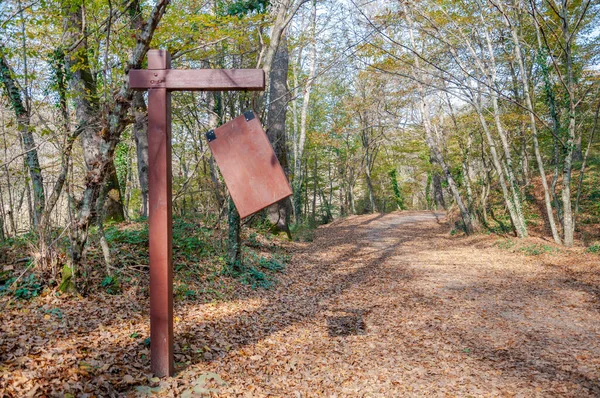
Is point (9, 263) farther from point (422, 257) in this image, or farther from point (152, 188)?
point (422, 257)

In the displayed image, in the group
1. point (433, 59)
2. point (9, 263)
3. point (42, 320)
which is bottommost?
point (42, 320)

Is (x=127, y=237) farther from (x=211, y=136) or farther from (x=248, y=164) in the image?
(x=248, y=164)

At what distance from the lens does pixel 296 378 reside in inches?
156

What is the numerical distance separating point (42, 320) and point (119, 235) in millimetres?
2784

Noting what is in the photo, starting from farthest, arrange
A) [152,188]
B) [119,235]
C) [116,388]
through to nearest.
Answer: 1. [119,235]
2. [152,188]
3. [116,388]

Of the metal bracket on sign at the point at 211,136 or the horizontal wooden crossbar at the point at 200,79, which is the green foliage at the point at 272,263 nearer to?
the metal bracket on sign at the point at 211,136

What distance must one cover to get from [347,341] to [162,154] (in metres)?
3.40

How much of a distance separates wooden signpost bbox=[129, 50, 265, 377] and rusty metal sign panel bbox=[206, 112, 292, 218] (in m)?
0.42

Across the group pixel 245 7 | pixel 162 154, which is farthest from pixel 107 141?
pixel 245 7

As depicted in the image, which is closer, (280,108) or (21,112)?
(21,112)

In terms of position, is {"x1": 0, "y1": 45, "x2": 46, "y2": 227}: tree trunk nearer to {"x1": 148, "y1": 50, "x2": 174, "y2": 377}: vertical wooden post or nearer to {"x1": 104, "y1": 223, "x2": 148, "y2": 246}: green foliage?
{"x1": 104, "y1": 223, "x2": 148, "y2": 246}: green foliage

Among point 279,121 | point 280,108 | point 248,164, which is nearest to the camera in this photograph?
point 248,164

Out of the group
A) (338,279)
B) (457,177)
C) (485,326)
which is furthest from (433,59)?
(485,326)

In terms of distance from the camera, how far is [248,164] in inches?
126
